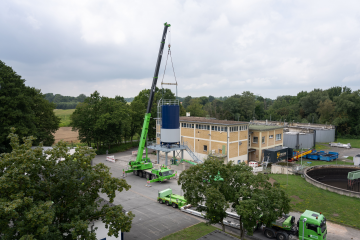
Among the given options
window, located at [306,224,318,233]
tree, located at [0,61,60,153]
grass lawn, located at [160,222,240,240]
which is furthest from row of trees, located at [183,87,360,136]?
window, located at [306,224,318,233]

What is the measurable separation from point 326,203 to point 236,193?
14.9m

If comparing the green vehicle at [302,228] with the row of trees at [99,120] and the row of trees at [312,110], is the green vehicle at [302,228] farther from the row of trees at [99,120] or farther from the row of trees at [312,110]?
the row of trees at [312,110]

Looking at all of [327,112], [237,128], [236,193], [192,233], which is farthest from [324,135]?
[236,193]

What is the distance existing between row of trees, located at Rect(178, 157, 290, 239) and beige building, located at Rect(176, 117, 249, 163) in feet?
74.2

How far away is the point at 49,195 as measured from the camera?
36.5 feet

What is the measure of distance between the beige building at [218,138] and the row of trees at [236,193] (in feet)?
74.2

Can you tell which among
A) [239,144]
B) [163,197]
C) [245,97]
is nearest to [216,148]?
[239,144]

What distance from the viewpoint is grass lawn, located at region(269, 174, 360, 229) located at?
70.3 feet

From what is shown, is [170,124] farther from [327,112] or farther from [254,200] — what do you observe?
[327,112]

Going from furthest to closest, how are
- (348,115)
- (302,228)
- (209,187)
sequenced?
1. (348,115)
2. (302,228)
3. (209,187)

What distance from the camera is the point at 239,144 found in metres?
41.4

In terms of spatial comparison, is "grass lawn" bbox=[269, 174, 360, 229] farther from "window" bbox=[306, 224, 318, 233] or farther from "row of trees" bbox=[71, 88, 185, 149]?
"row of trees" bbox=[71, 88, 185, 149]

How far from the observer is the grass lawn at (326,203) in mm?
21422

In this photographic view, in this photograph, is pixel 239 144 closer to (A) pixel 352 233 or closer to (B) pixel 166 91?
(A) pixel 352 233
